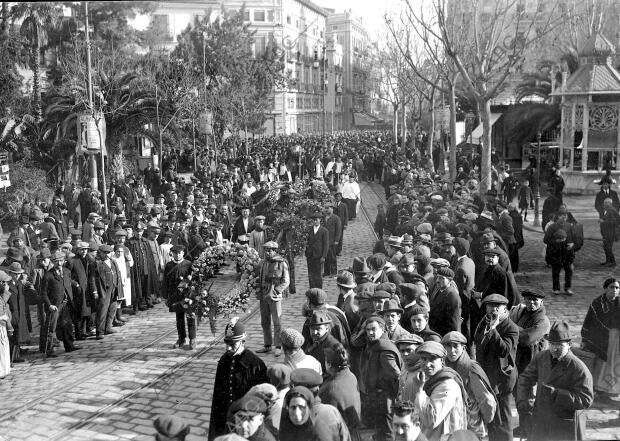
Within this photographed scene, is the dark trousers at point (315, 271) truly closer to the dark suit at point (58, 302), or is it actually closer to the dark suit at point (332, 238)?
the dark suit at point (332, 238)

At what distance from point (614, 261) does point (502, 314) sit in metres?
9.41

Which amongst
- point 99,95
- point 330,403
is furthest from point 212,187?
point 330,403

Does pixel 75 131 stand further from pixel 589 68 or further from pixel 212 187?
pixel 589 68

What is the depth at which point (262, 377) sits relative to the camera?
6.25 m

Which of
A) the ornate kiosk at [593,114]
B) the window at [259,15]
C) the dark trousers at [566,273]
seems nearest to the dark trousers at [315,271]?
the dark trousers at [566,273]

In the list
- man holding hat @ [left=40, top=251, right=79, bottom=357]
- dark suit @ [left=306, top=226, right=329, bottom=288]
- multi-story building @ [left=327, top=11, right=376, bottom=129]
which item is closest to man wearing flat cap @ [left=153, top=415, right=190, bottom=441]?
man holding hat @ [left=40, top=251, right=79, bottom=357]

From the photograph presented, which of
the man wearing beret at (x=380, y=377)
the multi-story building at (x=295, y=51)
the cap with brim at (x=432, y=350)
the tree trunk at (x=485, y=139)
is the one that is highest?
the multi-story building at (x=295, y=51)

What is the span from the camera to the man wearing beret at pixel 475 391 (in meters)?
5.64

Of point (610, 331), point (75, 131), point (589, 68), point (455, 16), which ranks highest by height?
point (455, 16)

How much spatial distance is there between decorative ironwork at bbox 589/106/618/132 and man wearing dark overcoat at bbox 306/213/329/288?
14.9m

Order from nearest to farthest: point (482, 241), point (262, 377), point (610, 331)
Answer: point (262, 377) < point (610, 331) < point (482, 241)

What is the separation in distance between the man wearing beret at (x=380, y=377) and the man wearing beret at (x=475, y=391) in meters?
0.56

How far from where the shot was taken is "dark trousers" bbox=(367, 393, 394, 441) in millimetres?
6211

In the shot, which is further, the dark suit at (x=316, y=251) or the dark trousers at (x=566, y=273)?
the dark suit at (x=316, y=251)
